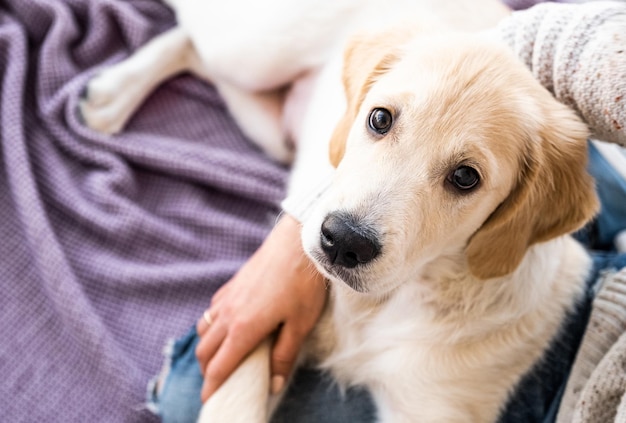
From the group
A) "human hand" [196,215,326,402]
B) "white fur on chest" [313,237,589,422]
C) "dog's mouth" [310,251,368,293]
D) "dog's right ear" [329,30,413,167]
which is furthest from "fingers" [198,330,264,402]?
"dog's right ear" [329,30,413,167]

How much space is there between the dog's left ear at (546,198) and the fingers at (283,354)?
1.76 feet

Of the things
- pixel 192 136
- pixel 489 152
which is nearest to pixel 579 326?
pixel 489 152

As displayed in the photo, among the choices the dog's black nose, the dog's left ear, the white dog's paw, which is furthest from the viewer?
the white dog's paw

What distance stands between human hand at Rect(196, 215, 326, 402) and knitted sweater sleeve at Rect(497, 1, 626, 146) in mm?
701

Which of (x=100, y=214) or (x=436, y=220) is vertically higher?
(x=436, y=220)

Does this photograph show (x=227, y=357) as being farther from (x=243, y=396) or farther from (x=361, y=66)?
(x=361, y=66)

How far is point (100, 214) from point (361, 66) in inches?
41.3

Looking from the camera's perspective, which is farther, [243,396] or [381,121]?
[243,396]

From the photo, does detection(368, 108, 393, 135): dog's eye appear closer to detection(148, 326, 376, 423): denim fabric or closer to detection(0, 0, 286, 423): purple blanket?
detection(148, 326, 376, 423): denim fabric

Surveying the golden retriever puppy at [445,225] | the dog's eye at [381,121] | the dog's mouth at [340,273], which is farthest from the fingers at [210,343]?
the dog's eye at [381,121]

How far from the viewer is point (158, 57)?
218 cm

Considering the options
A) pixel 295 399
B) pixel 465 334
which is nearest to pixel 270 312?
pixel 295 399

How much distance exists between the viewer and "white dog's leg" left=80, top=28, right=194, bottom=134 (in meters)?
2.08

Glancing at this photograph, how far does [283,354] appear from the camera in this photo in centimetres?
153
